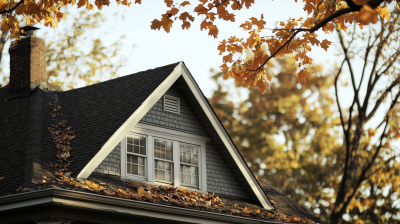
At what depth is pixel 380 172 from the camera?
1881 cm

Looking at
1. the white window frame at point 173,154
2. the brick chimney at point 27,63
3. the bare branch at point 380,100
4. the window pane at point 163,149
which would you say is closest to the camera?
the white window frame at point 173,154

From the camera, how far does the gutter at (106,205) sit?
26.7 feet

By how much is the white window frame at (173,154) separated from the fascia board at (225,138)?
0.58m

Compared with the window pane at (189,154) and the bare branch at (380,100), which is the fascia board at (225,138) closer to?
the window pane at (189,154)

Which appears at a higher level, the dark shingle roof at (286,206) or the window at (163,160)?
the window at (163,160)

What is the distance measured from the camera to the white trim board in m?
10.3

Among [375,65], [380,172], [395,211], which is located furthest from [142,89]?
[395,211]

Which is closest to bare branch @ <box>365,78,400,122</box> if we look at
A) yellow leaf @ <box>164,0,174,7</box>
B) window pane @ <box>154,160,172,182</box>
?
window pane @ <box>154,160,172,182</box>

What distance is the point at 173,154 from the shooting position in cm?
1260

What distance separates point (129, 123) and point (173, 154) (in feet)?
6.29

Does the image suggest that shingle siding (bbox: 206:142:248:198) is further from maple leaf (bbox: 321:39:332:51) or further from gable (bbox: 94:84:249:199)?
maple leaf (bbox: 321:39:332:51)

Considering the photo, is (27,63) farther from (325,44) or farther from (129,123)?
(325,44)

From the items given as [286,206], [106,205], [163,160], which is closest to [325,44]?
[106,205]

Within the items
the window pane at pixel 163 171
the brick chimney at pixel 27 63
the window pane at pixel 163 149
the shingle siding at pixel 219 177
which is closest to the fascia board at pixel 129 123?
the window pane at pixel 163 149
